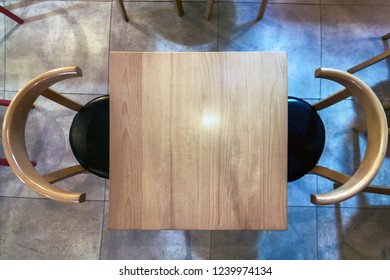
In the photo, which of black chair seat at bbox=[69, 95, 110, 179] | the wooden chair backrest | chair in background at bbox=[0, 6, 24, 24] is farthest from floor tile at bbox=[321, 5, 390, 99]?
chair in background at bbox=[0, 6, 24, 24]

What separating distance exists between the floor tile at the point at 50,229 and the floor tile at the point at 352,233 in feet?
4.34

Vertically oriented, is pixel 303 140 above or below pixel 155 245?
above

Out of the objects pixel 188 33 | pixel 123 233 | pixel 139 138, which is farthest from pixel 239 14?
pixel 123 233

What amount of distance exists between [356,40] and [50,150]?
1.98 meters

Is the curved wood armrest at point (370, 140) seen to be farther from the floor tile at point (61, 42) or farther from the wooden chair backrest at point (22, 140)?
Result: the floor tile at point (61, 42)

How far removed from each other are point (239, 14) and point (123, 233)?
1508 mm

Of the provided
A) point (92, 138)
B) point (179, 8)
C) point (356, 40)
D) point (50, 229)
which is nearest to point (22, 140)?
point (92, 138)

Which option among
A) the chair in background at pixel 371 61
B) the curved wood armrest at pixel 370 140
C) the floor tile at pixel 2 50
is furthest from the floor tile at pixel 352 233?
the floor tile at pixel 2 50

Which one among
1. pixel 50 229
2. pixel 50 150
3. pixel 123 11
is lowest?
pixel 50 229

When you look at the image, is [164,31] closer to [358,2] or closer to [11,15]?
[11,15]

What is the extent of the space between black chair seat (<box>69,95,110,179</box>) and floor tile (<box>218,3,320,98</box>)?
87 centimetres

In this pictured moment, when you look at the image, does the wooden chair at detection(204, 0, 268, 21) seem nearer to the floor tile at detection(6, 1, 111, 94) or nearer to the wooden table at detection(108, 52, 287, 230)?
the floor tile at detection(6, 1, 111, 94)

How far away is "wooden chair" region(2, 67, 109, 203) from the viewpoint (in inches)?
36.6

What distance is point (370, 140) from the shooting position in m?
1.00
